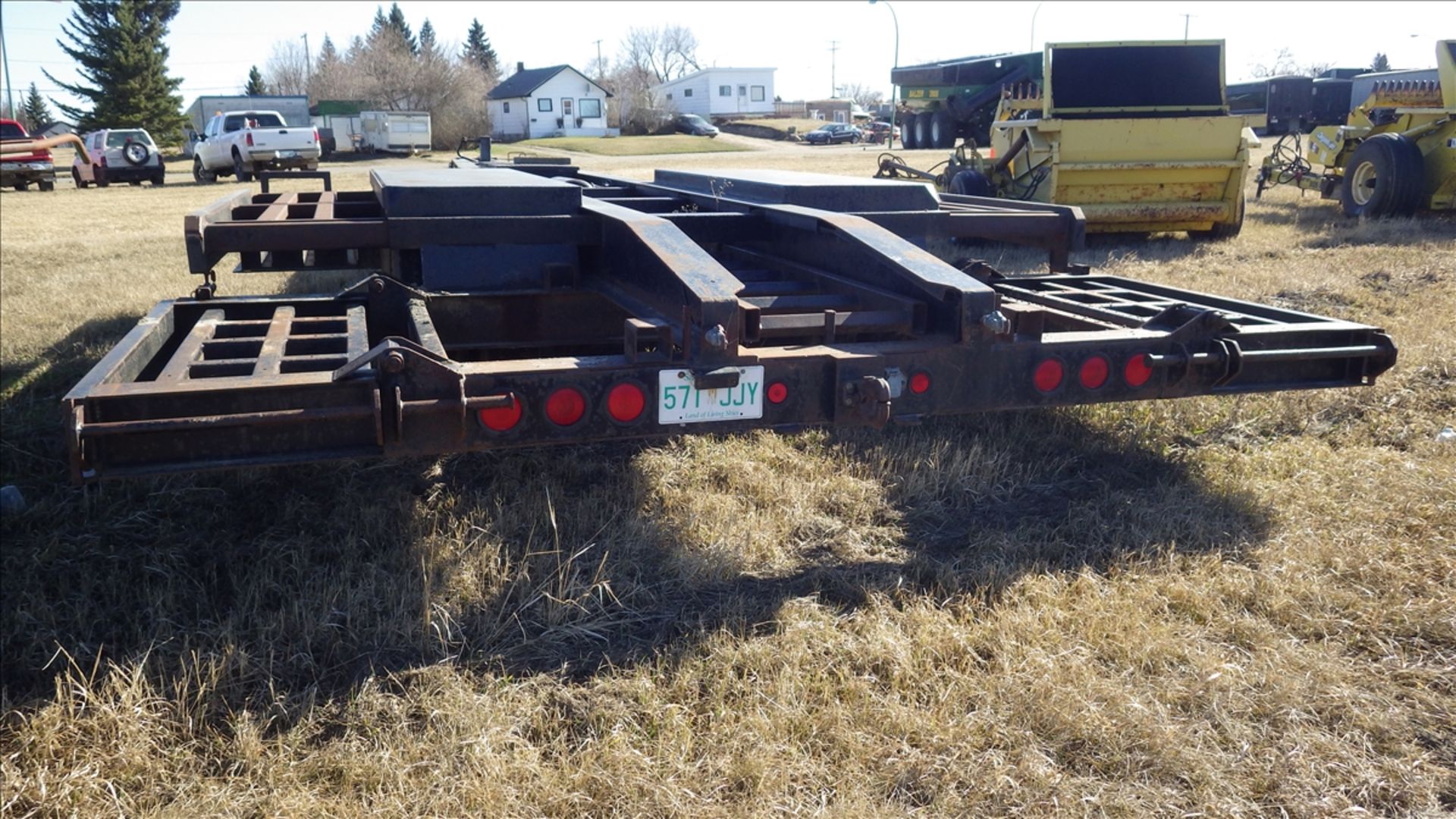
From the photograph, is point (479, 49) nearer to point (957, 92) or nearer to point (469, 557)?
point (957, 92)

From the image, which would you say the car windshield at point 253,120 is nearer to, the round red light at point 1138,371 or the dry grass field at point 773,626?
the dry grass field at point 773,626

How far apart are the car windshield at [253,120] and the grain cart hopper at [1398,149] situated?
25.3m

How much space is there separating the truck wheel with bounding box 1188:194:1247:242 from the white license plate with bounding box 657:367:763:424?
964 centimetres

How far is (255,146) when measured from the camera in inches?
1117

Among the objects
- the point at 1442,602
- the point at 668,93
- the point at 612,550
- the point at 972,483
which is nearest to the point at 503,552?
the point at 612,550

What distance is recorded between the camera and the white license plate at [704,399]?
3219 millimetres

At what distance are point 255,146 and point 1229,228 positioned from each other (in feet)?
79.6

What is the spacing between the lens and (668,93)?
92688mm

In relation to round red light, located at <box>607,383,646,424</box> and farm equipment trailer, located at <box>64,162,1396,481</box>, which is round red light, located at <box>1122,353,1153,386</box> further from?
round red light, located at <box>607,383,646,424</box>

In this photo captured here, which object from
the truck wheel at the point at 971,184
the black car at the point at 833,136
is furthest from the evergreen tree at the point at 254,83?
the truck wheel at the point at 971,184

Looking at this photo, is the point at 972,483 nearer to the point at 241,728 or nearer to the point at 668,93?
the point at 241,728

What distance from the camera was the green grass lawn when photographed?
49.2 m

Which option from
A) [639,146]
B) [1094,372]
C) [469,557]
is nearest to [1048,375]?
[1094,372]

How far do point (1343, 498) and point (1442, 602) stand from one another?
3.06 feet
